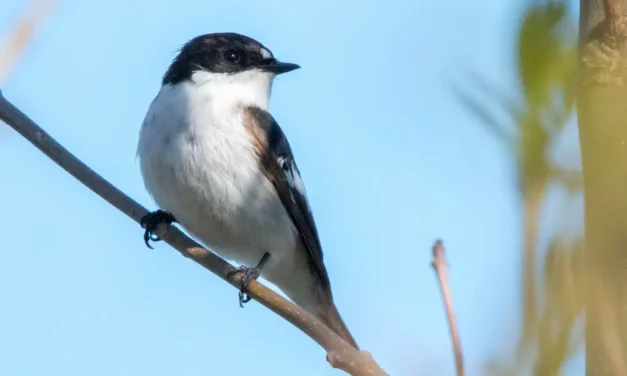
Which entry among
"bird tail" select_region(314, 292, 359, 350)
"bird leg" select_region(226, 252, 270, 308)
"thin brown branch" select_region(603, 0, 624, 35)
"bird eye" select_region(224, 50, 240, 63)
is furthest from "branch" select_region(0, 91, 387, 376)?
"bird eye" select_region(224, 50, 240, 63)

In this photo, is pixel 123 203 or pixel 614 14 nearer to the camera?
pixel 614 14

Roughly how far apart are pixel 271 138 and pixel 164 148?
651mm

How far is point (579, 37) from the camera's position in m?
0.80

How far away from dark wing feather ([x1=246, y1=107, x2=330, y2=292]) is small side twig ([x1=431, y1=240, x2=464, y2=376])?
3628 millimetres

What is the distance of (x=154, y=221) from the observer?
14.4 ft

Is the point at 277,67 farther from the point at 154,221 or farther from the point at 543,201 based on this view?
the point at 543,201

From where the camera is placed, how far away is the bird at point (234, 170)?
4391mm

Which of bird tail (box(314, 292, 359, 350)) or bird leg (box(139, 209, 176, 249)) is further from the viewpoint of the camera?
bird tail (box(314, 292, 359, 350))

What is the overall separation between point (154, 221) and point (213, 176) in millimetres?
380

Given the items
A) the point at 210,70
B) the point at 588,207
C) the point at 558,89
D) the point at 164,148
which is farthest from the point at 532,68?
the point at 210,70

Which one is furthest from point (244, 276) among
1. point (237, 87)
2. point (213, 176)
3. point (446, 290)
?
point (446, 290)

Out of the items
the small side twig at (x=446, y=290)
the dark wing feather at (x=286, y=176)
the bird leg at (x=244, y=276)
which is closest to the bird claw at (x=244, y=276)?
the bird leg at (x=244, y=276)

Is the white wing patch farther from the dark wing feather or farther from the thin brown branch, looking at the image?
the thin brown branch

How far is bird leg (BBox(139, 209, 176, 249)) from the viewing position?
14.3 feet
